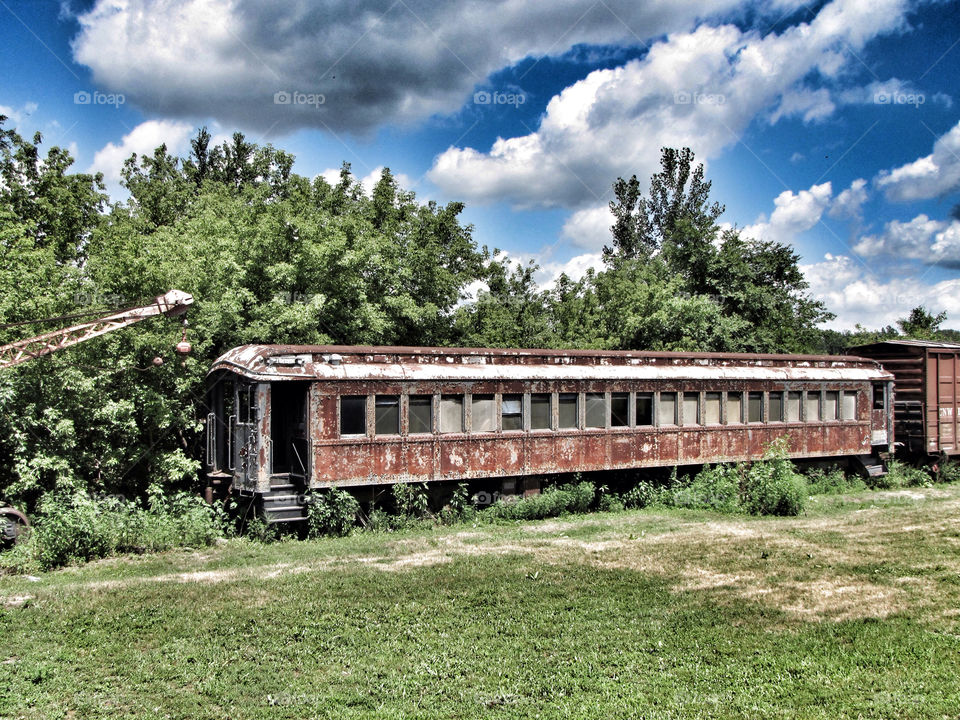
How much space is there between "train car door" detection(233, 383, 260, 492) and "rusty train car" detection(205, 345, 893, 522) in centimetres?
4

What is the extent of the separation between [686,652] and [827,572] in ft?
13.2

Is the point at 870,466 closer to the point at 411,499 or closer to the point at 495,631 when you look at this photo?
the point at 411,499

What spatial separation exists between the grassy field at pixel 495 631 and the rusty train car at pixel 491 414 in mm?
1916

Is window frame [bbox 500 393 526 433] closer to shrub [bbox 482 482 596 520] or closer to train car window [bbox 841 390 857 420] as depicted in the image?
shrub [bbox 482 482 596 520]

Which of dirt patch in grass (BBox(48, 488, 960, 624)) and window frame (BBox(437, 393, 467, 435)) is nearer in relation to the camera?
dirt patch in grass (BBox(48, 488, 960, 624))

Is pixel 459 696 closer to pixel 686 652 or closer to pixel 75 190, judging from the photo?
pixel 686 652

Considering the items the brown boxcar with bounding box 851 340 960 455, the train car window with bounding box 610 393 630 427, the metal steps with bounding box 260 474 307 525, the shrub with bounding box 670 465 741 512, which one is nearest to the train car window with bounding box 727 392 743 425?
the shrub with bounding box 670 465 741 512

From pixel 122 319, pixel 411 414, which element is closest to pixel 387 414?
pixel 411 414

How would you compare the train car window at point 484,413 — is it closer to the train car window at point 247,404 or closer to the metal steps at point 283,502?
the metal steps at point 283,502

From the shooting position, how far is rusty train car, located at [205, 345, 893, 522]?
13.7 metres

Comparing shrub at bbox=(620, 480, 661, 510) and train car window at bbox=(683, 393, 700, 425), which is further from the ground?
train car window at bbox=(683, 393, 700, 425)

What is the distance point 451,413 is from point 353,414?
6.42 feet

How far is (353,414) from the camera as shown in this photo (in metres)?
A: 14.0

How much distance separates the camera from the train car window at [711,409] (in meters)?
18.1
